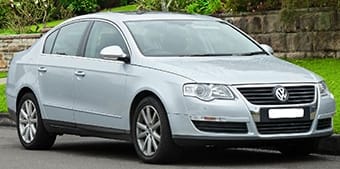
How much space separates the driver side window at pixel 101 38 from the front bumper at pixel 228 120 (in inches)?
63.3

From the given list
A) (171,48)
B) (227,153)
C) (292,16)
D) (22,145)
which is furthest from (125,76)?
(292,16)

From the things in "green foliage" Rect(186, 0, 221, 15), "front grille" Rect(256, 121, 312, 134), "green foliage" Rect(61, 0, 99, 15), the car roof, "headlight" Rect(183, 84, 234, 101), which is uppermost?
the car roof

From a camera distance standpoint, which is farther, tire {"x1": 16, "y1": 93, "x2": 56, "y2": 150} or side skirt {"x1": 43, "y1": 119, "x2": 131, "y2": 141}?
tire {"x1": 16, "y1": 93, "x2": 56, "y2": 150}

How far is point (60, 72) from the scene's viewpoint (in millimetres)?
11828

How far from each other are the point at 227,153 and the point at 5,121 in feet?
20.6

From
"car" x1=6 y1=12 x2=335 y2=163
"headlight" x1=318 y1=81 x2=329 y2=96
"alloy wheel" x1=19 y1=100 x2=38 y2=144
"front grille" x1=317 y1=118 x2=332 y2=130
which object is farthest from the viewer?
"alloy wheel" x1=19 y1=100 x2=38 y2=144

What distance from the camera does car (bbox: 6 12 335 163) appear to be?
388 inches

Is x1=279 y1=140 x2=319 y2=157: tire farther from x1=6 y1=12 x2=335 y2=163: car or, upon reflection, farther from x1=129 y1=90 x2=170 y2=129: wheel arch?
x1=129 y1=90 x2=170 y2=129: wheel arch

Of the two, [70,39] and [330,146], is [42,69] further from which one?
[330,146]

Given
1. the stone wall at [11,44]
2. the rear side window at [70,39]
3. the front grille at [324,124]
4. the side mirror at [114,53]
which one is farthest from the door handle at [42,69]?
the stone wall at [11,44]

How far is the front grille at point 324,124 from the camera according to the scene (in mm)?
10196

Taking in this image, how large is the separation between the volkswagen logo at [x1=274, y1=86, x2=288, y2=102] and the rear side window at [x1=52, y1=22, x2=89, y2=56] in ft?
9.10

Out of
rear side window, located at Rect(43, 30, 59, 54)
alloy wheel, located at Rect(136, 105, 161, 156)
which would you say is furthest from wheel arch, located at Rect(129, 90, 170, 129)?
rear side window, located at Rect(43, 30, 59, 54)

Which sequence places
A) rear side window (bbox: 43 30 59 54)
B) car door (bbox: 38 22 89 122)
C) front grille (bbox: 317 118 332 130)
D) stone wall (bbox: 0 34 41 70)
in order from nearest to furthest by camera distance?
front grille (bbox: 317 118 332 130), car door (bbox: 38 22 89 122), rear side window (bbox: 43 30 59 54), stone wall (bbox: 0 34 41 70)
